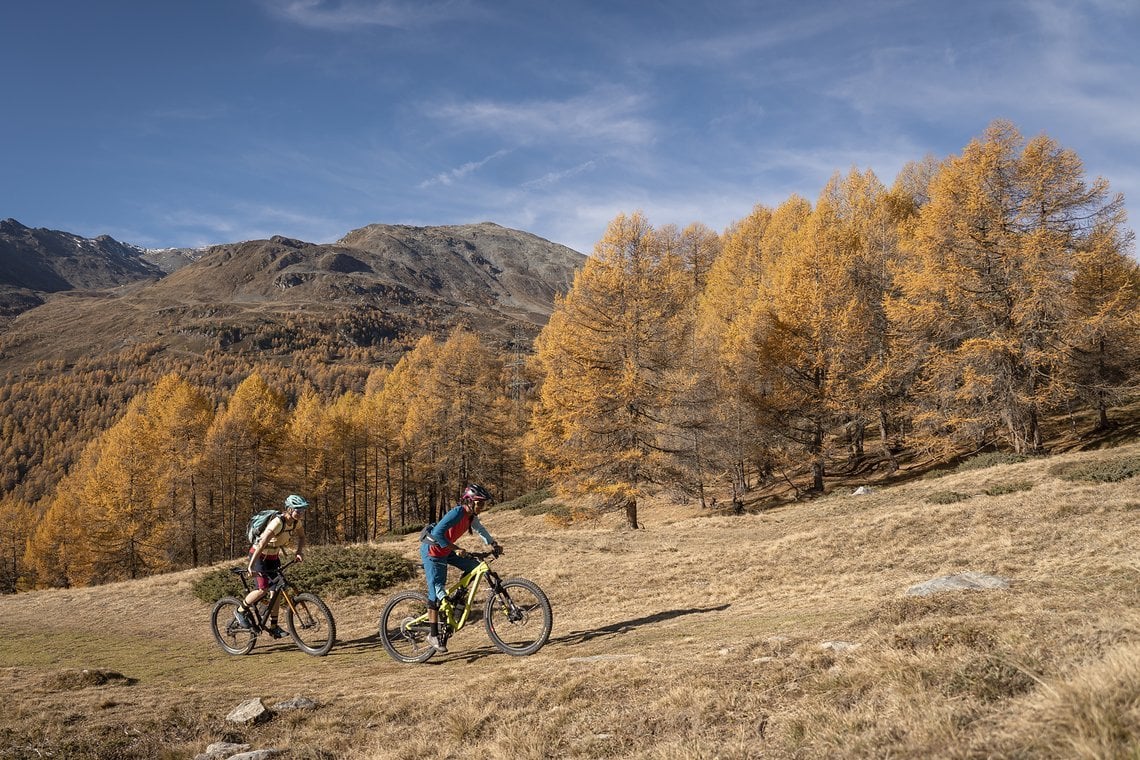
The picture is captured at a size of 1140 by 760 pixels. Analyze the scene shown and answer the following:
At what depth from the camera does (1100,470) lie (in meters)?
15.8

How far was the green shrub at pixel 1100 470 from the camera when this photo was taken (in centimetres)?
1514

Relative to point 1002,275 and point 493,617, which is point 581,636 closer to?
point 493,617

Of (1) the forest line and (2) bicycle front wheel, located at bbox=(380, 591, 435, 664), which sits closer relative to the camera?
(2) bicycle front wheel, located at bbox=(380, 591, 435, 664)

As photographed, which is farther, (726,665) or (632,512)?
(632,512)

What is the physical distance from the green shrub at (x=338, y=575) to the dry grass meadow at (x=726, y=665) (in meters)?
0.59

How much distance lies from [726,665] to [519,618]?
153 inches

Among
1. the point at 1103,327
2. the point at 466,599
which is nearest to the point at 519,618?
the point at 466,599

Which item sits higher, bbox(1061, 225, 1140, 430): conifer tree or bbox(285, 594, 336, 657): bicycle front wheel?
bbox(1061, 225, 1140, 430): conifer tree

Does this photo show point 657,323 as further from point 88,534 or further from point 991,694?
point 88,534

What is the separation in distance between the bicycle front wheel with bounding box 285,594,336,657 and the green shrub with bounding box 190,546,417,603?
4.29 metres

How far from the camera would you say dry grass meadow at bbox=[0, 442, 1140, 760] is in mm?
3734

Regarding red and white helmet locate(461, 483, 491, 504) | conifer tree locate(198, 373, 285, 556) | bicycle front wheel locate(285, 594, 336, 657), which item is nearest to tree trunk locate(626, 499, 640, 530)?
bicycle front wheel locate(285, 594, 336, 657)

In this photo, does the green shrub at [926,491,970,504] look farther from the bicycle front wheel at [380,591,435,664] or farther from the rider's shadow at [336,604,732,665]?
the bicycle front wheel at [380,591,435,664]

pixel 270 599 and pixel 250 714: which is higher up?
pixel 270 599
